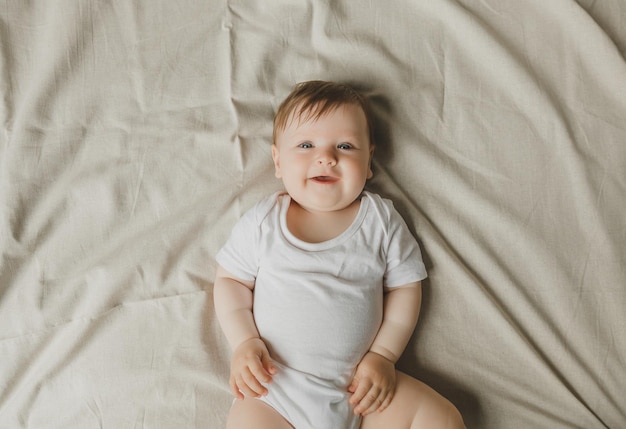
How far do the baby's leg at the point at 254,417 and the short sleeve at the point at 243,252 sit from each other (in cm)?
24

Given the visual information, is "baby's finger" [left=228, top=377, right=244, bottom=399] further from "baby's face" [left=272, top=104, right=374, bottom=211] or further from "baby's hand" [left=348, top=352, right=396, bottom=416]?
"baby's face" [left=272, top=104, right=374, bottom=211]

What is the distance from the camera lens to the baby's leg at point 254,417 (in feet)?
3.59

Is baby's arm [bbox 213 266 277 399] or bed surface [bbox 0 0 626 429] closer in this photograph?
baby's arm [bbox 213 266 277 399]

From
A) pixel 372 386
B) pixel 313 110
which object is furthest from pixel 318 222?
pixel 372 386

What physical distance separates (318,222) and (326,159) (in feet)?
0.47

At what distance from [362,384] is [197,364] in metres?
0.34

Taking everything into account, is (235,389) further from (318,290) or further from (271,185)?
(271,185)

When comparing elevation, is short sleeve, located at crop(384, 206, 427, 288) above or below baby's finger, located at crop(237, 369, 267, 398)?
above

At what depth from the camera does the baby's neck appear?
3.99 feet

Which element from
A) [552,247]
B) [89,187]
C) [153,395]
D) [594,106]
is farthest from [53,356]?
[594,106]

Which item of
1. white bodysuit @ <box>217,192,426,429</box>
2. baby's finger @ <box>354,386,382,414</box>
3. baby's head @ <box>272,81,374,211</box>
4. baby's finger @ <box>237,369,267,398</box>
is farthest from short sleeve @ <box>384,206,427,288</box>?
baby's finger @ <box>237,369,267,398</box>

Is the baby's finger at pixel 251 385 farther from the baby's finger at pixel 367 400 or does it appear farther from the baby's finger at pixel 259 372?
the baby's finger at pixel 367 400

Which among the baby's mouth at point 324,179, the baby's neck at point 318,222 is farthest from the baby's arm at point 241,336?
the baby's mouth at point 324,179

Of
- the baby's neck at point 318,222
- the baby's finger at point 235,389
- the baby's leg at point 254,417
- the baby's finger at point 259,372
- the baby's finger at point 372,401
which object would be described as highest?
the baby's neck at point 318,222
